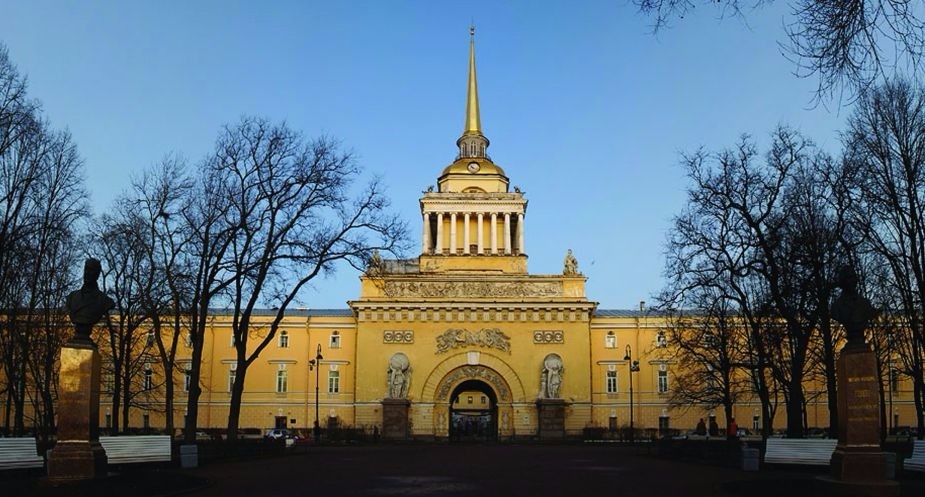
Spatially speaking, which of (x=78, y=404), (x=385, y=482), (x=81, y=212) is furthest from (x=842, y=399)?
(x=81, y=212)

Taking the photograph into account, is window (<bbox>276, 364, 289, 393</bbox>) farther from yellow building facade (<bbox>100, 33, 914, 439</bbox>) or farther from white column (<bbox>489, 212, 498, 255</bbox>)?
white column (<bbox>489, 212, 498, 255</bbox>)

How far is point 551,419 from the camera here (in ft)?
178

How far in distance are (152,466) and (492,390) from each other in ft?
115

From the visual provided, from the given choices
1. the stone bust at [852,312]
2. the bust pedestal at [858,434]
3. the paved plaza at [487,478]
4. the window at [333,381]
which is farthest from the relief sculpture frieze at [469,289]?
the bust pedestal at [858,434]

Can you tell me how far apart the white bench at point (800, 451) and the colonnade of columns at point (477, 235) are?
40.3m

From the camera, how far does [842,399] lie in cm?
1697

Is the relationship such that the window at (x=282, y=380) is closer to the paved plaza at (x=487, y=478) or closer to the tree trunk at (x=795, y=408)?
the paved plaza at (x=487, y=478)

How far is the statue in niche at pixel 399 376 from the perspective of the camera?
55.3m

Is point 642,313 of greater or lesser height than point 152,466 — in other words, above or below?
above

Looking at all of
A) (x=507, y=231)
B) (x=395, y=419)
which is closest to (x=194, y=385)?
(x=395, y=419)

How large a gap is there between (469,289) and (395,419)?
10.1 metres

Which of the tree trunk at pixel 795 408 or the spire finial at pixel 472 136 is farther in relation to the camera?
the spire finial at pixel 472 136

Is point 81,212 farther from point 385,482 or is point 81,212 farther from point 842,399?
point 842,399

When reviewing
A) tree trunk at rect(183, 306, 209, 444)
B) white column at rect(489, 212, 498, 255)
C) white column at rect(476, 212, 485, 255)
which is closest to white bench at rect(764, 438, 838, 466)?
tree trunk at rect(183, 306, 209, 444)
